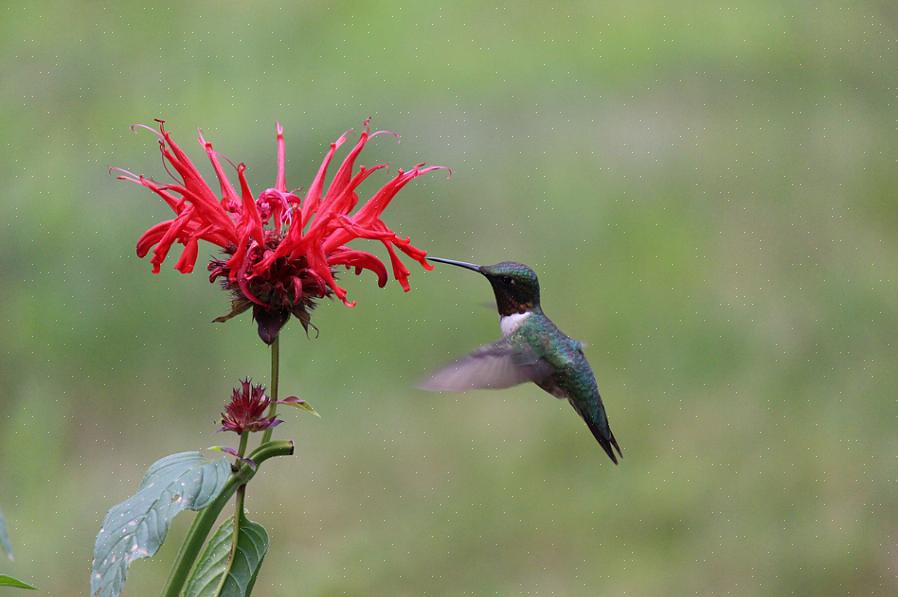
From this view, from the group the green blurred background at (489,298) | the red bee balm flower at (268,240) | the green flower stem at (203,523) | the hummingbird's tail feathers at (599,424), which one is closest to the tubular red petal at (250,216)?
the red bee balm flower at (268,240)

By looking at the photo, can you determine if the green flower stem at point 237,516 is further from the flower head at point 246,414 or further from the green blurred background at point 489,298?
the green blurred background at point 489,298

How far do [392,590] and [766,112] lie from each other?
114 inches

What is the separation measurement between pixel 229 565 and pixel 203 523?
0.32 ft

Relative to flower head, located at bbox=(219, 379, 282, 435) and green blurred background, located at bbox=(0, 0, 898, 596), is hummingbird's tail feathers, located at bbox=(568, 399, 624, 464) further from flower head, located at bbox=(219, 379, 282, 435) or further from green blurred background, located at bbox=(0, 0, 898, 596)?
green blurred background, located at bbox=(0, 0, 898, 596)

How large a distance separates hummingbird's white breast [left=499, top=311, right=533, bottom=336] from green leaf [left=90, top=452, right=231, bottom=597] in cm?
82

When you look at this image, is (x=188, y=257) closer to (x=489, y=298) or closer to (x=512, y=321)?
(x=512, y=321)

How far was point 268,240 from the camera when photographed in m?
1.75

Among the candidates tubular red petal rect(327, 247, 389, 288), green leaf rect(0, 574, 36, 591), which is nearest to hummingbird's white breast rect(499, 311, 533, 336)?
tubular red petal rect(327, 247, 389, 288)

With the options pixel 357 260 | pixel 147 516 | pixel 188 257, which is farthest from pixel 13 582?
pixel 357 260

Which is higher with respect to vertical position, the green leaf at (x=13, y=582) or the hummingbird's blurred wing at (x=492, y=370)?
the hummingbird's blurred wing at (x=492, y=370)

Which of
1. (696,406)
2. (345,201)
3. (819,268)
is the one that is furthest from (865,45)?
(345,201)

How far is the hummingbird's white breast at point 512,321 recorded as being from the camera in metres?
2.21

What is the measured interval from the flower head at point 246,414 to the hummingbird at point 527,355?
41cm

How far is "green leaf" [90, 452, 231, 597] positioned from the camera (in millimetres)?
1430
